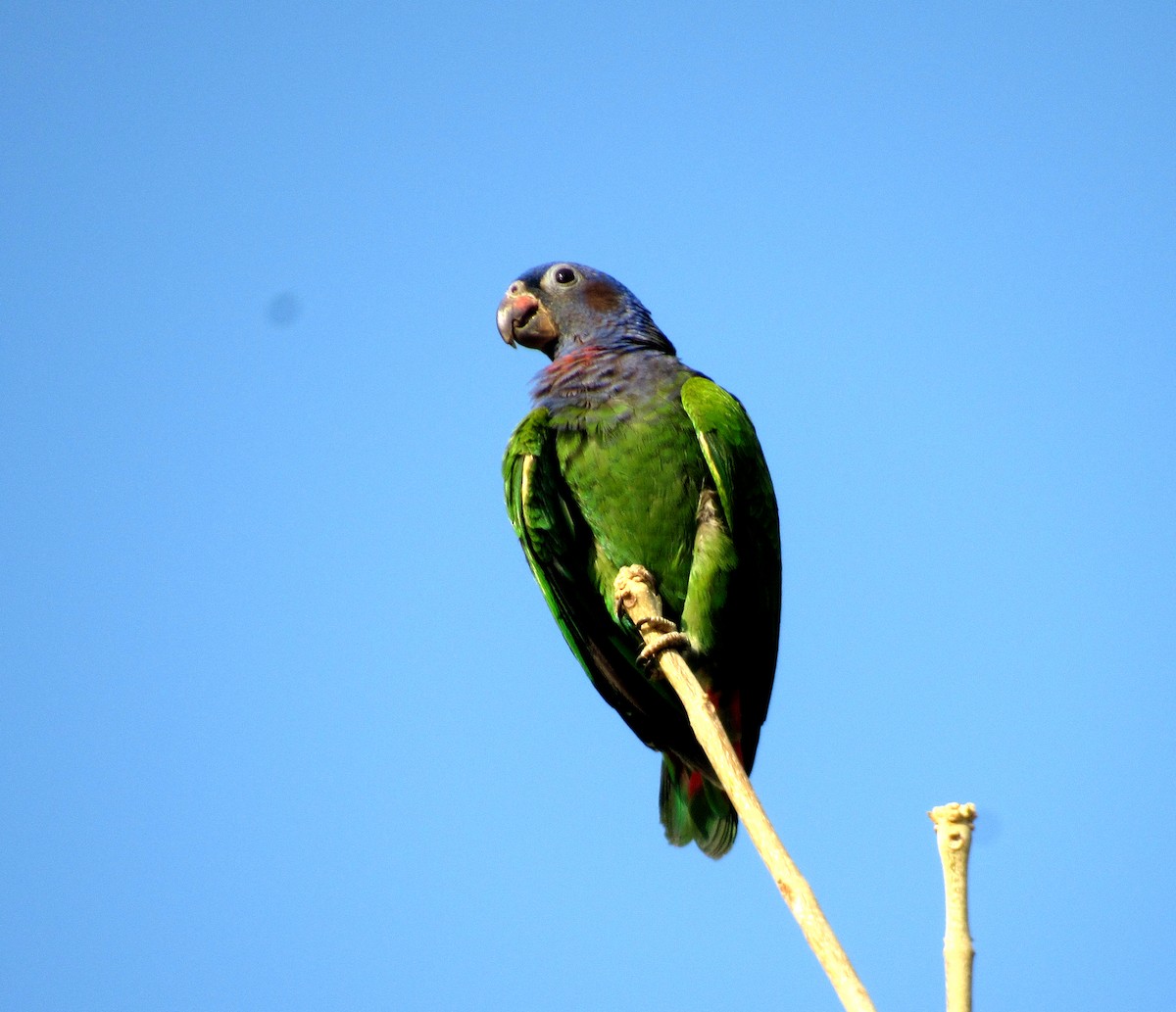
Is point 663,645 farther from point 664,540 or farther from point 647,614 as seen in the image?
point 664,540

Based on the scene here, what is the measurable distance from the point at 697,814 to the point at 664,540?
3.79ft

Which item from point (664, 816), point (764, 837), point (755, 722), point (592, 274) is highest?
point (592, 274)

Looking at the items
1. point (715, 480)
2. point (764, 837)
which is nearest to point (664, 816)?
point (715, 480)

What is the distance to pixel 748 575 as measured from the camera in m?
5.32

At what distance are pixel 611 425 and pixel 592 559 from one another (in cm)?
60

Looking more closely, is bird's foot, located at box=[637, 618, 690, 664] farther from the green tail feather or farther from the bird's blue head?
the bird's blue head

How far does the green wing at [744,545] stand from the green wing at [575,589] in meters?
0.33

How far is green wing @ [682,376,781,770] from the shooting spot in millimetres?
5203

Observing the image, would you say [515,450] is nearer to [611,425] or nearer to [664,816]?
[611,425]

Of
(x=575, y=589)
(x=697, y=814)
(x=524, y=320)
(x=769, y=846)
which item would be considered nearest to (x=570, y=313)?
(x=524, y=320)

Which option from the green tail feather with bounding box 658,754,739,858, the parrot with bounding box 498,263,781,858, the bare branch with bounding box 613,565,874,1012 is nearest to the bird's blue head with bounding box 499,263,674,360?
the parrot with bounding box 498,263,781,858

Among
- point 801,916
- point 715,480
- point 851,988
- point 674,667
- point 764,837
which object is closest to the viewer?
point 851,988


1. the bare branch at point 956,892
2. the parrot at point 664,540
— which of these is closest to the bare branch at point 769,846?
the bare branch at point 956,892

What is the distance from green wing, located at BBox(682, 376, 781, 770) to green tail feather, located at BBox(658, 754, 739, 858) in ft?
1.18
